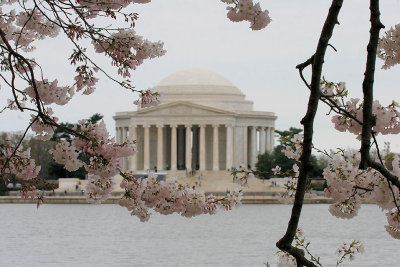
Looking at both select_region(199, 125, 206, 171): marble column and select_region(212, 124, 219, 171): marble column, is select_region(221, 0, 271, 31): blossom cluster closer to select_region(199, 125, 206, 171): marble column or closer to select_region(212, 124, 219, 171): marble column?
select_region(212, 124, 219, 171): marble column

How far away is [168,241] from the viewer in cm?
5706

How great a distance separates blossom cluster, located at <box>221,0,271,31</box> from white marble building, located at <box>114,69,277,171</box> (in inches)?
4889

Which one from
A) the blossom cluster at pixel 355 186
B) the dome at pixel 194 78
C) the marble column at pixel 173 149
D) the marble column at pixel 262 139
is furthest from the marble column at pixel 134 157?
the blossom cluster at pixel 355 186

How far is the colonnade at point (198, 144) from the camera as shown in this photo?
138500mm

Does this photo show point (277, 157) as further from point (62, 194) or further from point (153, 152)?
point (153, 152)

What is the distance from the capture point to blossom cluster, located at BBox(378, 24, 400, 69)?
389 inches

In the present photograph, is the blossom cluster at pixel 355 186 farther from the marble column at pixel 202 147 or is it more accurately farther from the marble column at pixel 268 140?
the marble column at pixel 268 140

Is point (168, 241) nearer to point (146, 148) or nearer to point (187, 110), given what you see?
point (187, 110)

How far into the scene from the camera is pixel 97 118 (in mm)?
137625

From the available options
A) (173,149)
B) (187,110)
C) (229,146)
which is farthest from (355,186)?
(229,146)

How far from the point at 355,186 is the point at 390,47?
5.37 ft

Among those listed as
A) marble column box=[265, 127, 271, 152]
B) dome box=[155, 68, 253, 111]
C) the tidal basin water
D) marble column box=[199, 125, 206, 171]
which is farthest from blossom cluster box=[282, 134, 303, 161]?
marble column box=[265, 127, 271, 152]

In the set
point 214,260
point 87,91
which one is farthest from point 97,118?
point 87,91

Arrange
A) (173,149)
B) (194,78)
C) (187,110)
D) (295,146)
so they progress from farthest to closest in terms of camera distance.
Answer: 1. (194,78)
2. (173,149)
3. (187,110)
4. (295,146)
